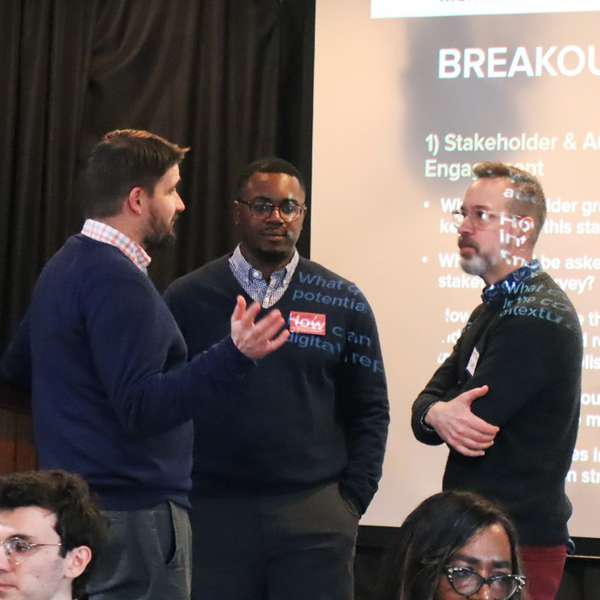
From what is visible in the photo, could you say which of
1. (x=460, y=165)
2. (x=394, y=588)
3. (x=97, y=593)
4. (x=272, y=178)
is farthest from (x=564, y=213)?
(x=394, y=588)

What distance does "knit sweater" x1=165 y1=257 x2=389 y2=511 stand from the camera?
3594 millimetres

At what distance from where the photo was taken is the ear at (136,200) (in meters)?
2.99

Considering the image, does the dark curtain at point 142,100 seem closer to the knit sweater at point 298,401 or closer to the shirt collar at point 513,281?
the knit sweater at point 298,401

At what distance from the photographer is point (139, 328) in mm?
2789

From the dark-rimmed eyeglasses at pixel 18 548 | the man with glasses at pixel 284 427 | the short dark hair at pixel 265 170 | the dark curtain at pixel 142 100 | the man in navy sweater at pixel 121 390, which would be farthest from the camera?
the dark curtain at pixel 142 100

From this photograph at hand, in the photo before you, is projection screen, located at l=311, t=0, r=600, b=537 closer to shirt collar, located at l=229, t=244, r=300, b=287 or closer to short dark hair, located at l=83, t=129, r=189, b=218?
shirt collar, located at l=229, t=244, r=300, b=287

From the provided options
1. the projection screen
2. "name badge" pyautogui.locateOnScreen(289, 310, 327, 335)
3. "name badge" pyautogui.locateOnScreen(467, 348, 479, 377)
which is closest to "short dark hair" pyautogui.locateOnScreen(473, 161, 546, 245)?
"name badge" pyautogui.locateOnScreen(467, 348, 479, 377)

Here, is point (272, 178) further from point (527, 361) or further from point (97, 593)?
point (97, 593)

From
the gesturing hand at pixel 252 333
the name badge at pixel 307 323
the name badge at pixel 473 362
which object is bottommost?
the name badge at pixel 473 362

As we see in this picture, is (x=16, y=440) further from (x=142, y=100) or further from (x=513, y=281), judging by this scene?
(x=513, y=281)

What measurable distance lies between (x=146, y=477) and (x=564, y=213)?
2488 millimetres

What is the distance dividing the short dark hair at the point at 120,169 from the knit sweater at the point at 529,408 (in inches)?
36.2

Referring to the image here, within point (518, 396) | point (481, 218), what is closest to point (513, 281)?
point (481, 218)

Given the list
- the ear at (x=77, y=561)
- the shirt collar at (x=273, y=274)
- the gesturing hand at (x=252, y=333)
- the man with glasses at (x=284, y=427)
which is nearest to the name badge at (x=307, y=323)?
the man with glasses at (x=284, y=427)
